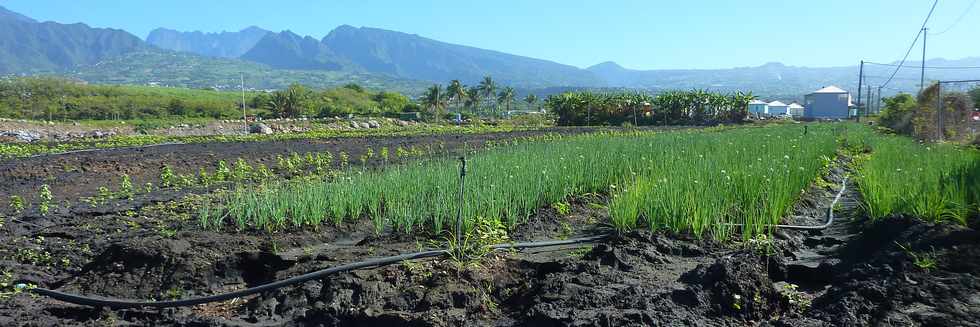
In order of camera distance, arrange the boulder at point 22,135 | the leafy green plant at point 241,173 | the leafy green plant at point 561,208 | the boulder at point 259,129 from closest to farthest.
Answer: the leafy green plant at point 561,208, the leafy green plant at point 241,173, the boulder at point 22,135, the boulder at point 259,129

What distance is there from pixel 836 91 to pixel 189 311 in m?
82.3

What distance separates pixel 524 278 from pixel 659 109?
42.4m

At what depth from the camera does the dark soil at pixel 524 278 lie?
141 inches

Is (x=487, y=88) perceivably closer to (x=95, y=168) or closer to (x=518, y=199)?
(x=95, y=168)

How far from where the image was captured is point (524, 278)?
4.39 meters

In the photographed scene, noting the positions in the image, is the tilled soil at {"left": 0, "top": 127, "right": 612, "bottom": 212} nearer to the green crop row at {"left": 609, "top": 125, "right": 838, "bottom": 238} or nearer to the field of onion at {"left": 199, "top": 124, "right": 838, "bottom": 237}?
the field of onion at {"left": 199, "top": 124, "right": 838, "bottom": 237}

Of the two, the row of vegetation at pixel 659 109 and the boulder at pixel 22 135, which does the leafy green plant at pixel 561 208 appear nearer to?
the boulder at pixel 22 135

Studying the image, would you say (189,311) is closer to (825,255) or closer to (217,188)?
(825,255)

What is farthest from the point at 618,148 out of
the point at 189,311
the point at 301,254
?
the point at 189,311

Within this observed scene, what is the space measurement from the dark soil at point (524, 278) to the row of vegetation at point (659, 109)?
3836 centimetres

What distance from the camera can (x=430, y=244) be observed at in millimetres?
5301

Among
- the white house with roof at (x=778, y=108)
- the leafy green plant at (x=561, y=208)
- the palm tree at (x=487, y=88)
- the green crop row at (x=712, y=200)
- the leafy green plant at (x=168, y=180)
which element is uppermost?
the palm tree at (x=487, y=88)

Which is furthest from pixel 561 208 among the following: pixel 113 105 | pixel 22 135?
pixel 113 105

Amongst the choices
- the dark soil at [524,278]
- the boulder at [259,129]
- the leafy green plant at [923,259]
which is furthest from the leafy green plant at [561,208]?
the boulder at [259,129]
